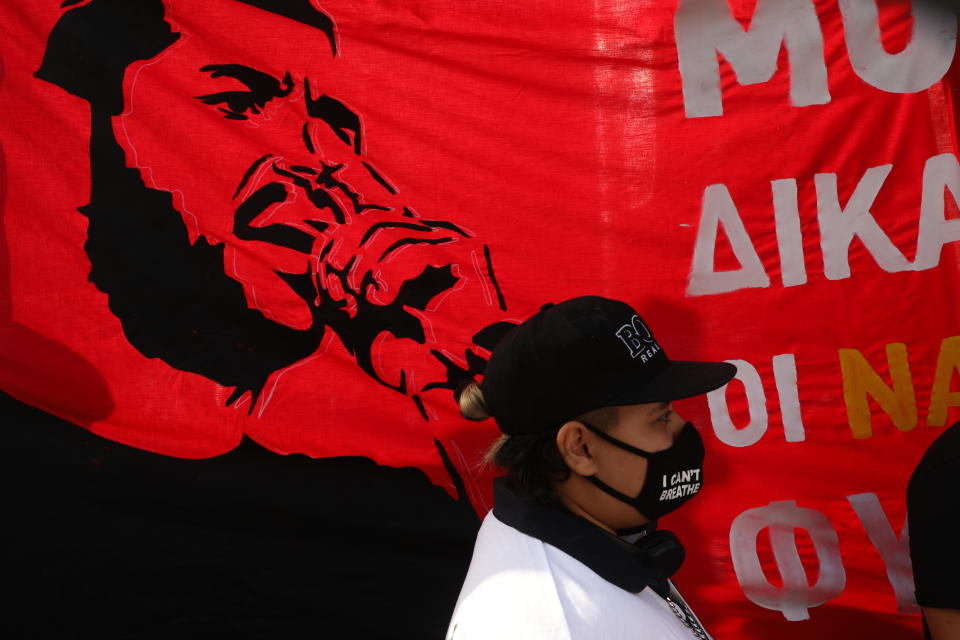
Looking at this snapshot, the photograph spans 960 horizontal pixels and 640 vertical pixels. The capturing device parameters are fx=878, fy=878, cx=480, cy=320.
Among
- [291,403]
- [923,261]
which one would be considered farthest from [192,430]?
[923,261]

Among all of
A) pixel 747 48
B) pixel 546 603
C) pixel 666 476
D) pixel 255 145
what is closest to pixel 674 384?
pixel 666 476

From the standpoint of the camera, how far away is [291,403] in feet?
7.15

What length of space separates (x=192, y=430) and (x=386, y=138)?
87cm

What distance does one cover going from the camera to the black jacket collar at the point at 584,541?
1174mm

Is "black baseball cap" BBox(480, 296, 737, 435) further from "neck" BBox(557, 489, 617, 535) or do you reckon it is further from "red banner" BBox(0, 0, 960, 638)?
"red banner" BBox(0, 0, 960, 638)

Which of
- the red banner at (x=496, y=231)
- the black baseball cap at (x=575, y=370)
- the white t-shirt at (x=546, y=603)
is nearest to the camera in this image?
the white t-shirt at (x=546, y=603)

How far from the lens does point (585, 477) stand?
1.32 m

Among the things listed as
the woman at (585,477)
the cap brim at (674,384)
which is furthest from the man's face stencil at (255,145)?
the cap brim at (674,384)

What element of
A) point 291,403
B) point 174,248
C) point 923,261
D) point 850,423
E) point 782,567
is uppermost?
point 174,248

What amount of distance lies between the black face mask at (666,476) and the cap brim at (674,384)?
0.25ft

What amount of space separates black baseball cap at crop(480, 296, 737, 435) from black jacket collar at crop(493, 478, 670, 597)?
12 centimetres

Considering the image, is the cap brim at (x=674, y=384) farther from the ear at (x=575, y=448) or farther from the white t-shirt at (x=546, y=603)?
the white t-shirt at (x=546, y=603)

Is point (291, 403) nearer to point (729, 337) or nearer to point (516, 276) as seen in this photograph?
point (516, 276)

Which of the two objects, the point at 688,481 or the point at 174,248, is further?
the point at 174,248
